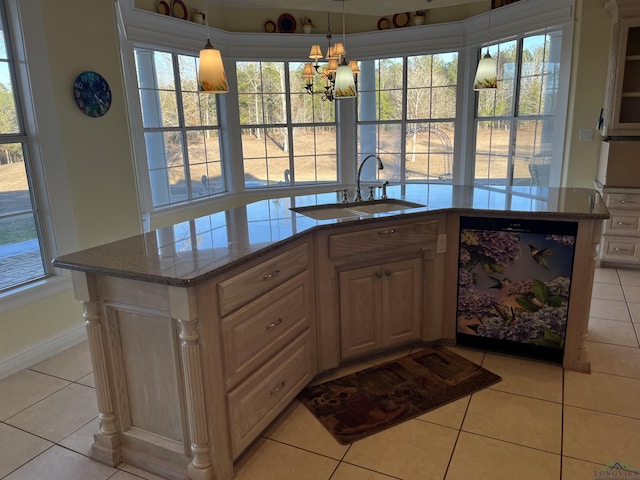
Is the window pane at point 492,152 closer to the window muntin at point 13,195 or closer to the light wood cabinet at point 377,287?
the light wood cabinet at point 377,287

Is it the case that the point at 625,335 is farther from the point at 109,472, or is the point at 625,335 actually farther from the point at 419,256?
the point at 109,472

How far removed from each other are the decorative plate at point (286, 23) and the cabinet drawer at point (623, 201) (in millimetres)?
3923

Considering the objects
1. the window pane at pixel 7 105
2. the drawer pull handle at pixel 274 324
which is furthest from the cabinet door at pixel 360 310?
the window pane at pixel 7 105

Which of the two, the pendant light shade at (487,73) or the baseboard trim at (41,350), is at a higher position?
the pendant light shade at (487,73)

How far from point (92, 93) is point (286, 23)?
3.21m

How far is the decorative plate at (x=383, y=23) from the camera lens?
18.4ft

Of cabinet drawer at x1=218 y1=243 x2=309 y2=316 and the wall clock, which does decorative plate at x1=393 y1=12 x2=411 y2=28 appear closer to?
the wall clock

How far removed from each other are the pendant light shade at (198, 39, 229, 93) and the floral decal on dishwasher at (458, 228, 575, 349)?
1574mm

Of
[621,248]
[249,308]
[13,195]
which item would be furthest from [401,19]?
[249,308]

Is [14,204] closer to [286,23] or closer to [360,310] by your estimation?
[360,310]

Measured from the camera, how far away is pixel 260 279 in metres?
1.95

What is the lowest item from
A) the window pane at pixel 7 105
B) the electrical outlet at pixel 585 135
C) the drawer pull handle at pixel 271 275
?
the drawer pull handle at pixel 271 275

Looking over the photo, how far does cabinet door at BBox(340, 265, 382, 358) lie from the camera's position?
2.56 meters

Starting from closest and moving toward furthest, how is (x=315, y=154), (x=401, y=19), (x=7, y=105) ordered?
(x=7, y=105), (x=401, y=19), (x=315, y=154)
